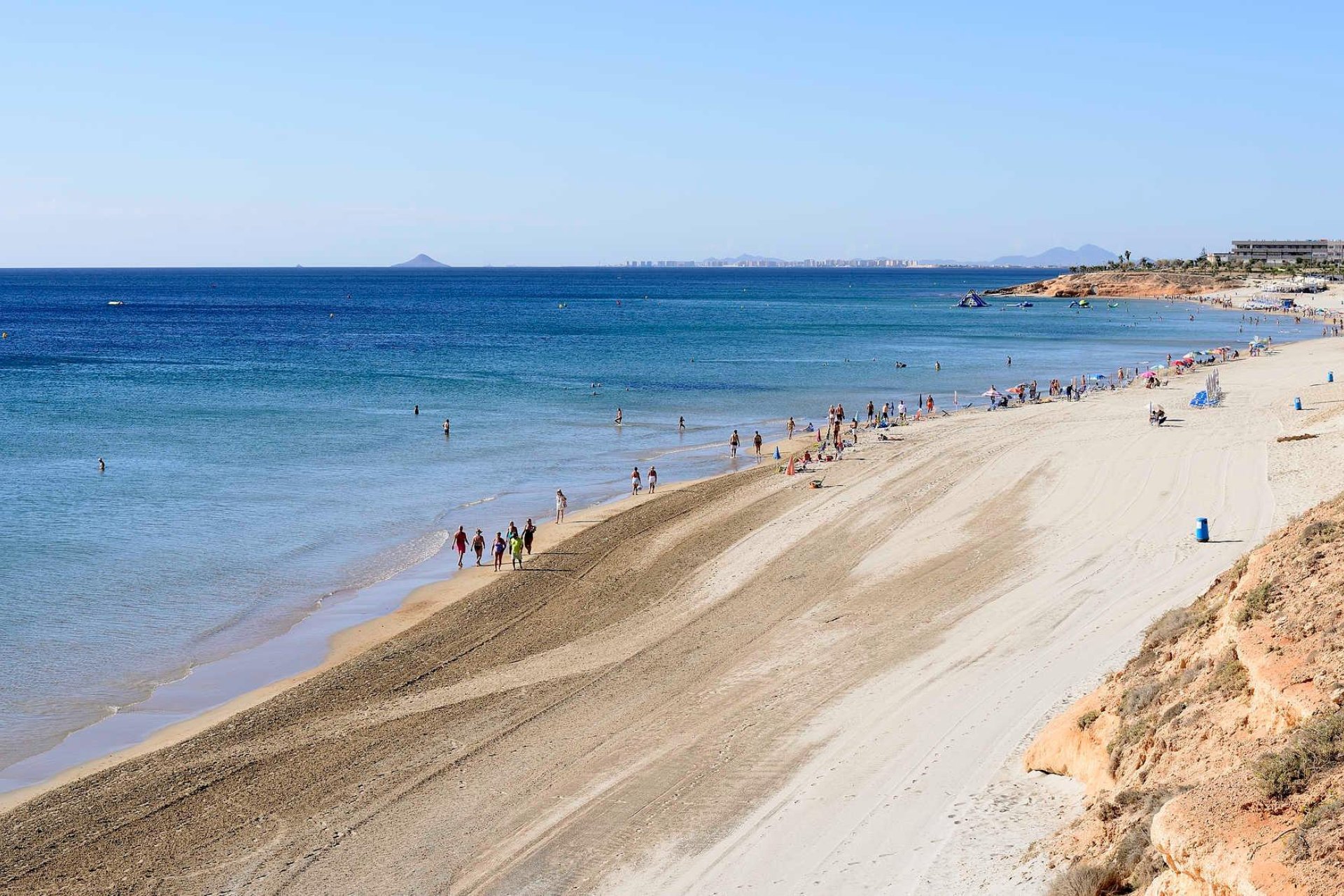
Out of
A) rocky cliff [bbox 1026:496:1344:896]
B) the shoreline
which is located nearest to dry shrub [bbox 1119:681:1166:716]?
rocky cliff [bbox 1026:496:1344:896]

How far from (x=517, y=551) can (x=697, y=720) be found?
10.5 m

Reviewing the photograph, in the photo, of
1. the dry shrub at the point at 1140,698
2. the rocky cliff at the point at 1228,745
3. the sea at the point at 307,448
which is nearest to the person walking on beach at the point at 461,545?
the sea at the point at 307,448

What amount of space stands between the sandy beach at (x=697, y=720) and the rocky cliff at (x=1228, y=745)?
77cm

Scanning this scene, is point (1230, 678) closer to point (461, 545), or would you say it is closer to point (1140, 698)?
point (1140, 698)

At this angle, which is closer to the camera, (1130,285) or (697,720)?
(697,720)

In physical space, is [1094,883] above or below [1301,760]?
below

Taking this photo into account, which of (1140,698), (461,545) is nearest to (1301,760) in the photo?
(1140,698)

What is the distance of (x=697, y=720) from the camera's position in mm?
15719

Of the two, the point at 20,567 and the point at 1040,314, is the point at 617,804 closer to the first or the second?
the point at 20,567

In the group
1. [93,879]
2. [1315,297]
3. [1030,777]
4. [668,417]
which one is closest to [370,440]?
[668,417]

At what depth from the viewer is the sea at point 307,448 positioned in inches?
822

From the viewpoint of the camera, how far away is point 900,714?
49.8ft

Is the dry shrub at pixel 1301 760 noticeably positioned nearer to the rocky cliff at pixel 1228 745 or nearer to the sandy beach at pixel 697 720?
the rocky cliff at pixel 1228 745

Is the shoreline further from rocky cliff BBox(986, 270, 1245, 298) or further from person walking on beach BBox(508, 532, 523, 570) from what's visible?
rocky cliff BBox(986, 270, 1245, 298)
